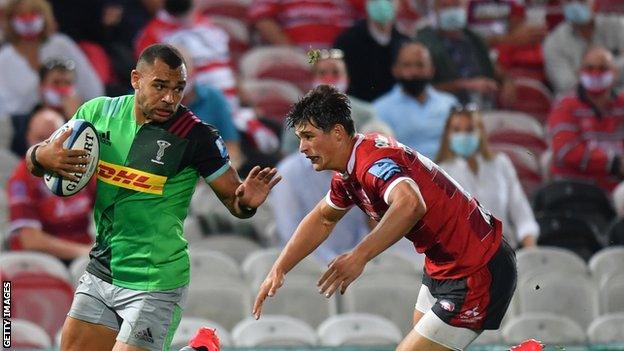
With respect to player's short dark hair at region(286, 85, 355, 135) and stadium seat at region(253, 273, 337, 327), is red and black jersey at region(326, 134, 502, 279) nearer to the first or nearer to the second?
player's short dark hair at region(286, 85, 355, 135)

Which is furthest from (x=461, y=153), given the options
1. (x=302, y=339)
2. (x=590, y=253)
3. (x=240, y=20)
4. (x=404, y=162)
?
(x=404, y=162)

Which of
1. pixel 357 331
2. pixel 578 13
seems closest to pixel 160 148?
pixel 357 331

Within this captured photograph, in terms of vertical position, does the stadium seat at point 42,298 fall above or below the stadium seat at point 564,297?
above

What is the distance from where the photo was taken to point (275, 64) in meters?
13.1

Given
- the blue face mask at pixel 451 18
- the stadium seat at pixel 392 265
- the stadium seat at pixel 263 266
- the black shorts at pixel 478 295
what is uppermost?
the black shorts at pixel 478 295

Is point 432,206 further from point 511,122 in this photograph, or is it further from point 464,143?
point 511,122

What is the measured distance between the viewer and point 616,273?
10.5 metres

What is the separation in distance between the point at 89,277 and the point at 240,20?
7229 millimetres

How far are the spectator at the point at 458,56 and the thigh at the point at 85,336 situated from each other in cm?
611

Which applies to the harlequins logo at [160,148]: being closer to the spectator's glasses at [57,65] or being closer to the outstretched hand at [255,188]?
the outstretched hand at [255,188]

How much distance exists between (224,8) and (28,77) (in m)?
2.68

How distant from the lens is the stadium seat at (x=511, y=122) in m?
12.6

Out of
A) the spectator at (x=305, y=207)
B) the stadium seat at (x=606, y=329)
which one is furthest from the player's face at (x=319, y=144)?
the spectator at (x=305, y=207)

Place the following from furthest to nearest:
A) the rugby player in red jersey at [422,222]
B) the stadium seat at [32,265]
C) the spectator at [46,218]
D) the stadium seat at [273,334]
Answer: the spectator at [46,218], the stadium seat at [32,265], the stadium seat at [273,334], the rugby player in red jersey at [422,222]
